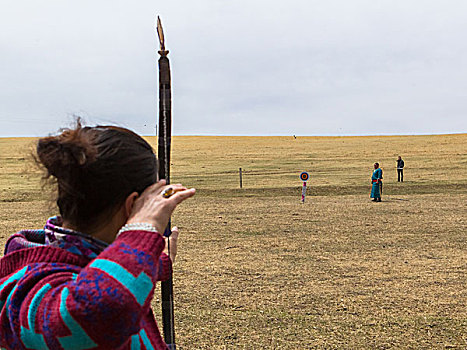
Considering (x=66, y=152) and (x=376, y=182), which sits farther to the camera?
(x=376, y=182)

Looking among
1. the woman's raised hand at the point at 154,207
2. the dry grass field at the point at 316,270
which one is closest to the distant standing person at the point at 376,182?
the dry grass field at the point at 316,270

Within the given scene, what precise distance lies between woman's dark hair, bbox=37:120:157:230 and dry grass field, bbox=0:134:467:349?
4.6 inches

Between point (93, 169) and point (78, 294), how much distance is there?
28 cm

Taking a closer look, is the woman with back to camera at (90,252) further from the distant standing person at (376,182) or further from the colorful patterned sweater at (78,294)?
the distant standing person at (376,182)

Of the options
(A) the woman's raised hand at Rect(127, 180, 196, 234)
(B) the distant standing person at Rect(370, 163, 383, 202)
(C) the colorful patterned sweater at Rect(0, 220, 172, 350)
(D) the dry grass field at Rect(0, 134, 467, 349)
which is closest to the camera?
(C) the colorful patterned sweater at Rect(0, 220, 172, 350)

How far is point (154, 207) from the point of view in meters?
1.20

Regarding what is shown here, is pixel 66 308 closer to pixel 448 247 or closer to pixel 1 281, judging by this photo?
pixel 1 281

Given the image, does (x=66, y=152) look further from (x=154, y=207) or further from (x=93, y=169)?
(x=154, y=207)

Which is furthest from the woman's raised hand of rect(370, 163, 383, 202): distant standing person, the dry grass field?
rect(370, 163, 383, 202): distant standing person

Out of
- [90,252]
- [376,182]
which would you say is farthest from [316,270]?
[376,182]

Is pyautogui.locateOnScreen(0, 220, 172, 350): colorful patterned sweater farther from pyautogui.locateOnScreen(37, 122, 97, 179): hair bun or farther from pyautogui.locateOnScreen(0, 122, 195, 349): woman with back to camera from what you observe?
pyautogui.locateOnScreen(37, 122, 97, 179): hair bun

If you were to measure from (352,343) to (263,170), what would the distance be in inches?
1115

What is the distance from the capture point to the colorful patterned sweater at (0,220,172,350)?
1.06 m

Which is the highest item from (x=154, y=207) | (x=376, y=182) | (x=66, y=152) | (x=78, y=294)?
(x=66, y=152)
